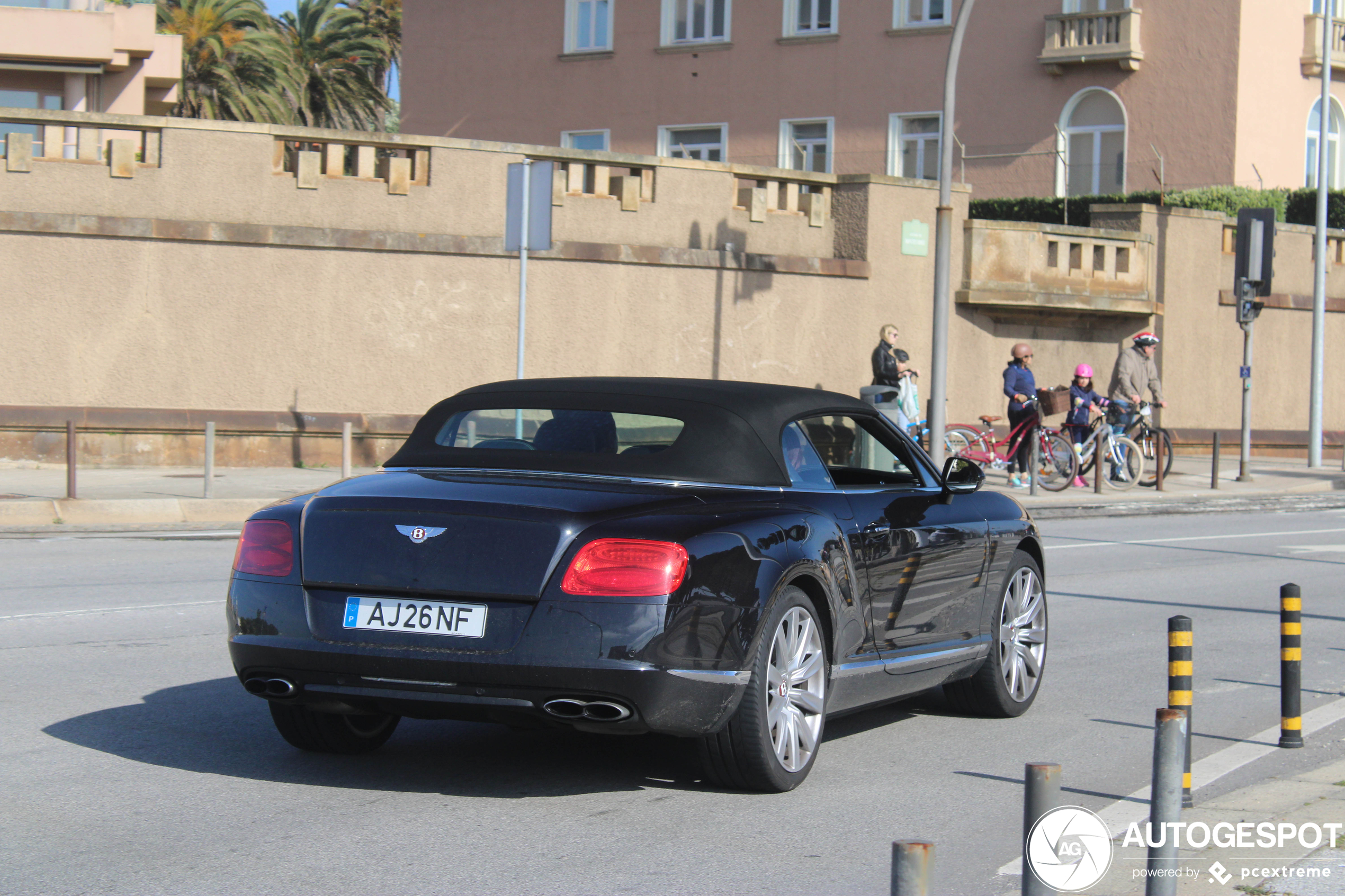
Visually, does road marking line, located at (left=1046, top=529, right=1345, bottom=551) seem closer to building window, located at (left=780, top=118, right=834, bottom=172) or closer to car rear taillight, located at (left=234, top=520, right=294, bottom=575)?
car rear taillight, located at (left=234, top=520, right=294, bottom=575)

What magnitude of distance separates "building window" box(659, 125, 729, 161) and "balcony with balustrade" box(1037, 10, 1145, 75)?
7.93m

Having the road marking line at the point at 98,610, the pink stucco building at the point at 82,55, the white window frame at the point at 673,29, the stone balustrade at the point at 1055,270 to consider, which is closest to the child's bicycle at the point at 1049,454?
the stone balustrade at the point at 1055,270

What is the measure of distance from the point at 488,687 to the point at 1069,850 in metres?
1.87

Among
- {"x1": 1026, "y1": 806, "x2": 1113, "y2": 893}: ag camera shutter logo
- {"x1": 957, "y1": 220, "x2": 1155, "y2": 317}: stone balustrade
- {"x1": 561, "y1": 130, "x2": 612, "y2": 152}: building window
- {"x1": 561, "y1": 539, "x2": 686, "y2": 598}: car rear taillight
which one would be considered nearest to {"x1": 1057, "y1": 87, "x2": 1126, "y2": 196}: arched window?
{"x1": 957, "y1": 220, "x2": 1155, "y2": 317}: stone balustrade

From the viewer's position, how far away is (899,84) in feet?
120

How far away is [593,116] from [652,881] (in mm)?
36461

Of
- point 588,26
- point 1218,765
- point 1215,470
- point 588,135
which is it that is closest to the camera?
point 1218,765

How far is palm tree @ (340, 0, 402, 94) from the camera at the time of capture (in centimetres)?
5550

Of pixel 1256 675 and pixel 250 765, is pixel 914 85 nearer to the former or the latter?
pixel 1256 675

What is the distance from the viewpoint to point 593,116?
39656 millimetres

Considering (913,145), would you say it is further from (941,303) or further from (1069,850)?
(1069,850)

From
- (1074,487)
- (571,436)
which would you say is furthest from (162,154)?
(571,436)

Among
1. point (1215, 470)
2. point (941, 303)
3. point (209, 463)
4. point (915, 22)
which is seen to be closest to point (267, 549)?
point (209, 463)

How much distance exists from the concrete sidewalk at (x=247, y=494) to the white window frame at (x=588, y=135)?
1822 centimetres
